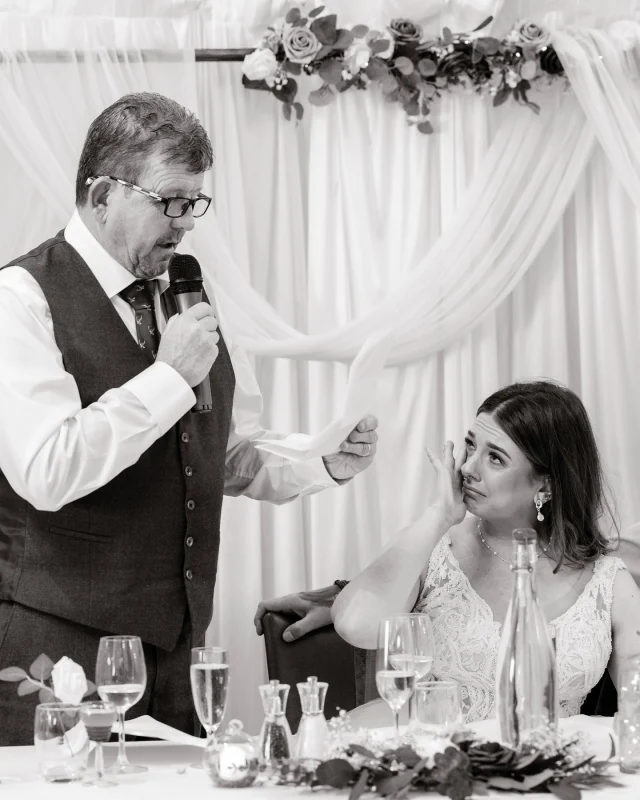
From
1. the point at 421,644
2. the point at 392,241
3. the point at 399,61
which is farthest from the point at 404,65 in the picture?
the point at 421,644

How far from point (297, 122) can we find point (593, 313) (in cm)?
115

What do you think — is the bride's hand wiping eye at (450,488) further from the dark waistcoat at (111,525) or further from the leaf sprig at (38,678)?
the leaf sprig at (38,678)

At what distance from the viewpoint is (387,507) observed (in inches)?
142

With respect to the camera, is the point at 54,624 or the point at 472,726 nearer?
the point at 472,726

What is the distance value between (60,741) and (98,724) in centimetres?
6

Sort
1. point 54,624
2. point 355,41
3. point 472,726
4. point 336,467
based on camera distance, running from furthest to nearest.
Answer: point 355,41 → point 336,467 → point 54,624 → point 472,726

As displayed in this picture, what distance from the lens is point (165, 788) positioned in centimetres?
148

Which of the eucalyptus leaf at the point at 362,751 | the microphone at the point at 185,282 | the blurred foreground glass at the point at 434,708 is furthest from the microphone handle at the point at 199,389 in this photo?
the eucalyptus leaf at the point at 362,751

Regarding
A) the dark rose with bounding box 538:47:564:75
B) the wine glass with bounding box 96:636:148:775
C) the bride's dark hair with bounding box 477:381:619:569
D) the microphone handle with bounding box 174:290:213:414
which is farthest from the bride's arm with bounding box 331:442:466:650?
the dark rose with bounding box 538:47:564:75

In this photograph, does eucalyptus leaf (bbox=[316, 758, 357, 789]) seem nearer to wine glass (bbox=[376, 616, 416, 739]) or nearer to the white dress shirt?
wine glass (bbox=[376, 616, 416, 739])

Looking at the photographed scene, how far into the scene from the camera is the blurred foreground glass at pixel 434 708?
5.20 ft

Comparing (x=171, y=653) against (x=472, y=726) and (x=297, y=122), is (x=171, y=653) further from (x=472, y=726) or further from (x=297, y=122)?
(x=297, y=122)

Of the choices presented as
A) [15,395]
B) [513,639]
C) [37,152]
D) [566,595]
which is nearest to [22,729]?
[15,395]

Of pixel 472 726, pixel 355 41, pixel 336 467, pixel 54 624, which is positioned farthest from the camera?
pixel 355 41
